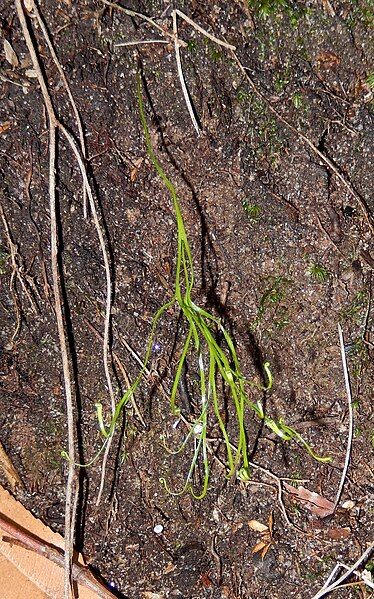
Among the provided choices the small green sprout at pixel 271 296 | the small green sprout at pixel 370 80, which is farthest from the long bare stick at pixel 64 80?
the small green sprout at pixel 370 80

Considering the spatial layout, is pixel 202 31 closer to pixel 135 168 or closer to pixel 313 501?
pixel 135 168

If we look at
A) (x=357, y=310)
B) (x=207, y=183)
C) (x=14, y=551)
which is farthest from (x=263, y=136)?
(x=14, y=551)

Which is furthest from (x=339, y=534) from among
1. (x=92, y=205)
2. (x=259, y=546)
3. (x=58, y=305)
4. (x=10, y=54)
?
→ (x=10, y=54)

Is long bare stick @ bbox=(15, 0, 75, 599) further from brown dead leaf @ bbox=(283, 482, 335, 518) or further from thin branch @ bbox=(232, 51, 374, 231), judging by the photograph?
brown dead leaf @ bbox=(283, 482, 335, 518)

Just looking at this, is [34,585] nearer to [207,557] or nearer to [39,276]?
[207,557]

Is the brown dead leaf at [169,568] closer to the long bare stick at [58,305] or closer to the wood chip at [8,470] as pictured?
the long bare stick at [58,305]

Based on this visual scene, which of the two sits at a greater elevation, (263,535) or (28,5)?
(28,5)
